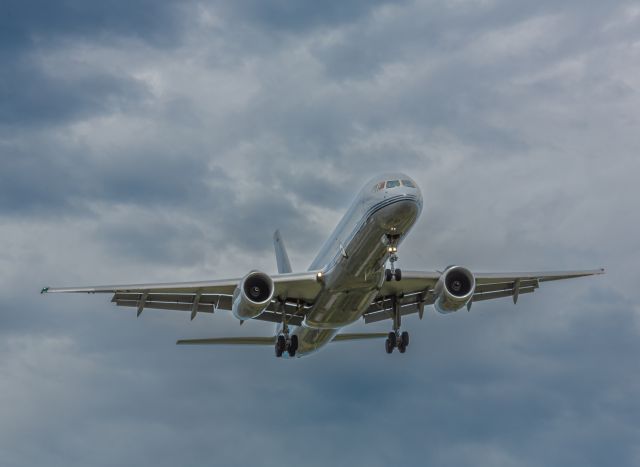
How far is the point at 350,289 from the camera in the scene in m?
35.7

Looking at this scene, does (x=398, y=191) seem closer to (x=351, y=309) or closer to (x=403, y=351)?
(x=351, y=309)

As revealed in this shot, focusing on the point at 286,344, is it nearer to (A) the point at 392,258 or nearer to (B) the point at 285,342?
(B) the point at 285,342

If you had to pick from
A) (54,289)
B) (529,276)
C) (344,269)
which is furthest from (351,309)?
(54,289)

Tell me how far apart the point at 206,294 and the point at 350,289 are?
23.2 feet

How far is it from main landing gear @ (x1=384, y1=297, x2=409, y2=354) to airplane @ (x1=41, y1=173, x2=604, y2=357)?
0.04 metres

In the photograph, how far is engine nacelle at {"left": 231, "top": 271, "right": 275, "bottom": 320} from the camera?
3562cm

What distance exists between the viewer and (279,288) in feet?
124

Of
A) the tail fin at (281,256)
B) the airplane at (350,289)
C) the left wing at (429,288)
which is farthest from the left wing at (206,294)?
the tail fin at (281,256)

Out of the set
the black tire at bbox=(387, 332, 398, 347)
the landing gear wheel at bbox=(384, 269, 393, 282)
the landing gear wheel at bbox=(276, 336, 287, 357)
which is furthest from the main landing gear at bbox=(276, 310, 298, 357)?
the landing gear wheel at bbox=(384, 269, 393, 282)

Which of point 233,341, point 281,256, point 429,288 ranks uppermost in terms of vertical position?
point 281,256

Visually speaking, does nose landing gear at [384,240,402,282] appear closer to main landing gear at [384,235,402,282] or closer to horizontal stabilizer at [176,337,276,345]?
main landing gear at [384,235,402,282]

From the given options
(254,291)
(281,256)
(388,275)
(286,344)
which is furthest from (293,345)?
(281,256)

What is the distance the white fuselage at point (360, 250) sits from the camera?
32562 millimetres

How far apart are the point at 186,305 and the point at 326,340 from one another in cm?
630
